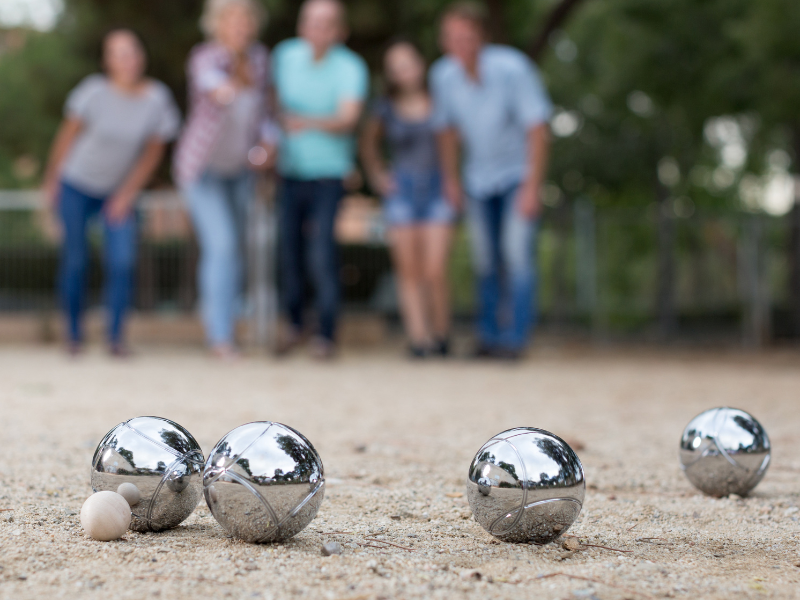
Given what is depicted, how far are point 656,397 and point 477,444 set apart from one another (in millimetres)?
1904

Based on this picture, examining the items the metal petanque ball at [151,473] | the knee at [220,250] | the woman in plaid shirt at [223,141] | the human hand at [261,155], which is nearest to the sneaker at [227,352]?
the woman in plaid shirt at [223,141]

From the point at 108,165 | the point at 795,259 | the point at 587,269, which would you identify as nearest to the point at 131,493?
the point at 108,165

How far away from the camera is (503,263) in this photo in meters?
6.59

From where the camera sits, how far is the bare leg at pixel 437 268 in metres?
6.41

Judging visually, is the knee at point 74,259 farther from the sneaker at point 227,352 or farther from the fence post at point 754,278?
the fence post at point 754,278

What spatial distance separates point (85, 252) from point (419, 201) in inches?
93.1

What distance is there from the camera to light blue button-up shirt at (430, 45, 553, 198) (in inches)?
245

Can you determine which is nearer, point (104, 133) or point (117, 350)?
point (104, 133)

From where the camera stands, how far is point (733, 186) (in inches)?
903

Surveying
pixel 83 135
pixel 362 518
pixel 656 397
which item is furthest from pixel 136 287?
pixel 362 518

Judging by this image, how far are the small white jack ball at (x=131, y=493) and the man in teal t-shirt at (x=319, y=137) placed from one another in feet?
14.0

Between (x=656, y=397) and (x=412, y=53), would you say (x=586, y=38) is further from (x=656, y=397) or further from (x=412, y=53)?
(x=656, y=397)

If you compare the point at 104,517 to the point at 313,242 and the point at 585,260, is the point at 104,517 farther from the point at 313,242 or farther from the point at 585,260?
the point at 585,260

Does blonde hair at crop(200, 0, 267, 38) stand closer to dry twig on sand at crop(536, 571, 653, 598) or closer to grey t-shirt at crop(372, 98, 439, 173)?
grey t-shirt at crop(372, 98, 439, 173)
